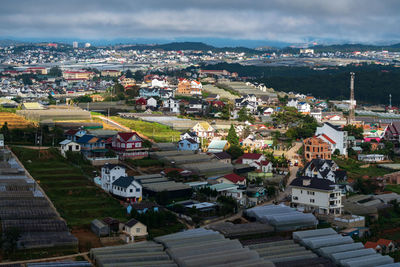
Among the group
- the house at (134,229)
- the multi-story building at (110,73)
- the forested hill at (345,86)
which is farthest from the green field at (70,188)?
the multi-story building at (110,73)

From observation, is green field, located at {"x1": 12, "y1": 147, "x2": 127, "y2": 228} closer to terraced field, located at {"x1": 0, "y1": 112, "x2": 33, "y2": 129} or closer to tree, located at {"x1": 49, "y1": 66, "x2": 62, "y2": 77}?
terraced field, located at {"x1": 0, "y1": 112, "x2": 33, "y2": 129}

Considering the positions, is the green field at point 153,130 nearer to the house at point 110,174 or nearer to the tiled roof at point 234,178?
the tiled roof at point 234,178

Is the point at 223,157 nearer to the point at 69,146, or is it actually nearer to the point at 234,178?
the point at 234,178

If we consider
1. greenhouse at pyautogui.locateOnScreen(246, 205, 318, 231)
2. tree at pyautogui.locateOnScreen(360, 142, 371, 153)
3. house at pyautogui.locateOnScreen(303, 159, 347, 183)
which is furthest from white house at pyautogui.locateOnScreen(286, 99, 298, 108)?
greenhouse at pyautogui.locateOnScreen(246, 205, 318, 231)

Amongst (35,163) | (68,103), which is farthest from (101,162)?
(68,103)

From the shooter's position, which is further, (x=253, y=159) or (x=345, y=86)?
(x=345, y=86)

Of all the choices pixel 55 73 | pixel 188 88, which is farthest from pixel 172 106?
pixel 55 73
